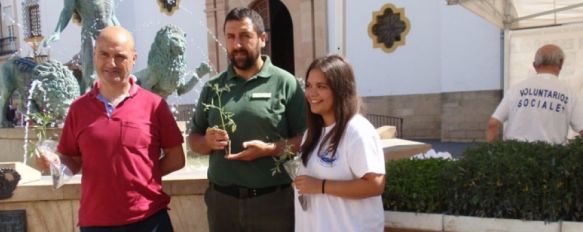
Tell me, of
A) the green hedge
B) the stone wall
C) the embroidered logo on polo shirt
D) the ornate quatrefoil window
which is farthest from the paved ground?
the embroidered logo on polo shirt

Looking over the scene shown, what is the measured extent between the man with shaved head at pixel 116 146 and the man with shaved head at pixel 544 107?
2.80 meters

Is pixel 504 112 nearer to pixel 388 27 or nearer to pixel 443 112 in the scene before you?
pixel 443 112

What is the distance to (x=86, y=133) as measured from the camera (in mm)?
2436

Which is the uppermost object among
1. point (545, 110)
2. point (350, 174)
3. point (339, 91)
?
point (339, 91)

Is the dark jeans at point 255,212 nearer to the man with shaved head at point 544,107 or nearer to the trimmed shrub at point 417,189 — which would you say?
the trimmed shrub at point 417,189

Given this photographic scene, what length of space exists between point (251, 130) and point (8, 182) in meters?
1.90

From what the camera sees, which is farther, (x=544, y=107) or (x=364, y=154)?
(x=544, y=107)

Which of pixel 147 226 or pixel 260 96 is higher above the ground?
pixel 260 96

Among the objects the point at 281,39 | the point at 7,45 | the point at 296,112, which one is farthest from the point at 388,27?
the point at 7,45

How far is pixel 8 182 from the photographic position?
3.54m

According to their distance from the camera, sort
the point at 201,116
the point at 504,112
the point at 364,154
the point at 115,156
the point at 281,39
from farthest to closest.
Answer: the point at 281,39, the point at 504,112, the point at 201,116, the point at 115,156, the point at 364,154

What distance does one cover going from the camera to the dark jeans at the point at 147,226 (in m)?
2.43

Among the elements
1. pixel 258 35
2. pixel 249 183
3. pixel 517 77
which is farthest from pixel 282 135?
pixel 517 77

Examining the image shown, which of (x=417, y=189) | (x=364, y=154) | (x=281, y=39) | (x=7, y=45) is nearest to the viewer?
(x=364, y=154)
